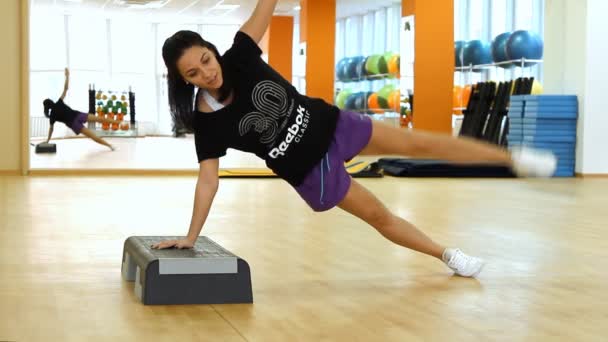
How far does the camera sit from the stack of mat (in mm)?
9289

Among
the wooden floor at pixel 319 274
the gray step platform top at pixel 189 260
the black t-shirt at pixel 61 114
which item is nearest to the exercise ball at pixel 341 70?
the black t-shirt at pixel 61 114

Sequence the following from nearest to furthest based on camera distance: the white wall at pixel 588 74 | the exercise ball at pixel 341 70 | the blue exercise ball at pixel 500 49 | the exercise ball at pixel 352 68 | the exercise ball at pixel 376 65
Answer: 1. the white wall at pixel 588 74
2. the blue exercise ball at pixel 500 49
3. the exercise ball at pixel 376 65
4. the exercise ball at pixel 352 68
5. the exercise ball at pixel 341 70

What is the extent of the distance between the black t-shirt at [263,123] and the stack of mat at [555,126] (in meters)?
6.84

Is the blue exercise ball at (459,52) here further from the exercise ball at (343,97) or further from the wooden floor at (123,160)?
the exercise ball at (343,97)

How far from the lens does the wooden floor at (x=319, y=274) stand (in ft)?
7.66

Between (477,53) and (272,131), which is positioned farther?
(477,53)

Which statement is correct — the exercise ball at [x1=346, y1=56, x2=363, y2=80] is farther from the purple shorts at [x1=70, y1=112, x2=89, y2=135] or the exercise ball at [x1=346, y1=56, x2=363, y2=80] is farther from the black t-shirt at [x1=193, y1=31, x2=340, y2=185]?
the black t-shirt at [x1=193, y1=31, x2=340, y2=185]

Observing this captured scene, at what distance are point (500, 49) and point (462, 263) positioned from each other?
9662 mm

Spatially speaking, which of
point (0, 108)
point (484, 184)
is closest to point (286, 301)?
point (484, 184)

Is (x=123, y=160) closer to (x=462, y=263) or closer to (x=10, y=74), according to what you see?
(x=10, y=74)

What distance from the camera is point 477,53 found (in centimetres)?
1326

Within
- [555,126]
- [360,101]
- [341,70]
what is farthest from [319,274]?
[341,70]

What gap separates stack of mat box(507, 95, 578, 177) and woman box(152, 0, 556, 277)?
6594 mm

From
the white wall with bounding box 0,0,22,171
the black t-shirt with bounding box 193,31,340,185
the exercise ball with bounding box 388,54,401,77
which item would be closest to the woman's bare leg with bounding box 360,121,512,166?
the black t-shirt with bounding box 193,31,340,185
